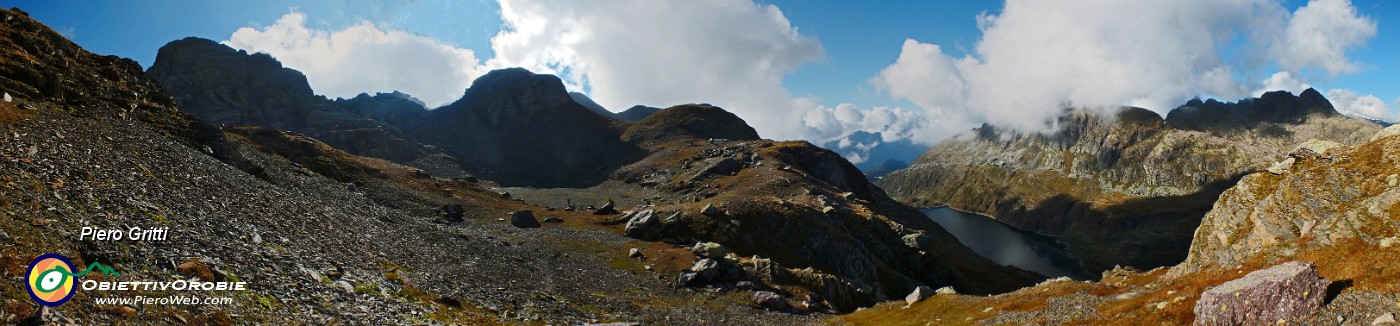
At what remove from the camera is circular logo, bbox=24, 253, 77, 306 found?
15.1m

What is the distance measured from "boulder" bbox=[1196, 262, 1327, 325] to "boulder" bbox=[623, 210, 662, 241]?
56.7 meters

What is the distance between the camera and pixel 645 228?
239 feet

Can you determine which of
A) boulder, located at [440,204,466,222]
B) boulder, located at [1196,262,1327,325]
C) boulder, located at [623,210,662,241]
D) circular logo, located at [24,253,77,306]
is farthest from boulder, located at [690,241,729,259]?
circular logo, located at [24,253,77,306]

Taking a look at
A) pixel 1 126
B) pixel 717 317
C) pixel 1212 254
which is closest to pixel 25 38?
pixel 1 126

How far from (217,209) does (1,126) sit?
11395 mm

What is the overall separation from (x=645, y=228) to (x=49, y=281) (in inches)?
2303

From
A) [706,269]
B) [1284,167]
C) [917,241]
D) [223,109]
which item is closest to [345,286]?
[706,269]

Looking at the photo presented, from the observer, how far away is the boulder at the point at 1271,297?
19156 millimetres

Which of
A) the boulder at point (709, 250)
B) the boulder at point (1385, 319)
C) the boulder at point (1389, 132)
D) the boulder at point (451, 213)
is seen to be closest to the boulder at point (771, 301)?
the boulder at point (709, 250)

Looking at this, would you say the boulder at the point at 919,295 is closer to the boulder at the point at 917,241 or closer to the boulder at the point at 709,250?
the boulder at the point at 709,250

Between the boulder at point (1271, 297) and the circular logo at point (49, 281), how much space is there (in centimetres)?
3697

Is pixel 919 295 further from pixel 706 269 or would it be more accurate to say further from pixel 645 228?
pixel 645 228

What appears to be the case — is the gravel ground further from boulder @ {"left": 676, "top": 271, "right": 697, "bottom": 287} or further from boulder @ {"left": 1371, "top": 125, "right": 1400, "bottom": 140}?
boulder @ {"left": 1371, "top": 125, "right": 1400, "bottom": 140}

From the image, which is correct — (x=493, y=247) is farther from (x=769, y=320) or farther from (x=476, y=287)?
(x=769, y=320)
